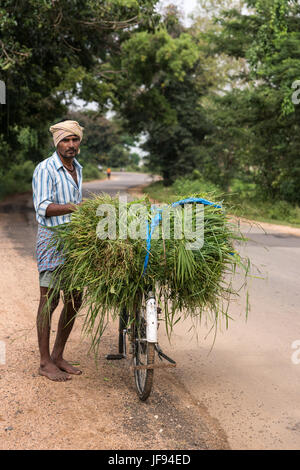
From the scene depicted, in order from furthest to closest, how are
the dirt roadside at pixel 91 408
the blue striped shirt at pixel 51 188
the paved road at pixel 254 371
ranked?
the blue striped shirt at pixel 51 188
the paved road at pixel 254 371
the dirt roadside at pixel 91 408

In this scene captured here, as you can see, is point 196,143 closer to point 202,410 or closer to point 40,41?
point 40,41

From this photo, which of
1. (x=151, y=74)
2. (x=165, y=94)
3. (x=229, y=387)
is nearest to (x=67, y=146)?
(x=229, y=387)

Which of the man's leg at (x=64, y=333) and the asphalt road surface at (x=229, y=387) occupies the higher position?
the man's leg at (x=64, y=333)

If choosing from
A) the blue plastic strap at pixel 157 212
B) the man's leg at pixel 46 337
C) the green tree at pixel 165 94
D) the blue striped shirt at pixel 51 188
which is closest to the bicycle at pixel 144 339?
the blue plastic strap at pixel 157 212

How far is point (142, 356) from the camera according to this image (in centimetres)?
392

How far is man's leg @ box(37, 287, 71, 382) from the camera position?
13.1ft

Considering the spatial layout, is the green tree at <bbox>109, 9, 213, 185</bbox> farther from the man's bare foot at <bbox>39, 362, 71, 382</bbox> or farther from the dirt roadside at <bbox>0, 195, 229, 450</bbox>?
the man's bare foot at <bbox>39, 362, 71, 382</bbox>

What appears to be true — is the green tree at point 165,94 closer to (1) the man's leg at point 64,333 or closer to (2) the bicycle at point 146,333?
(1) the man's leg at point 64,333

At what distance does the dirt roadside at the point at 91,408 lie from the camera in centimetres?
314

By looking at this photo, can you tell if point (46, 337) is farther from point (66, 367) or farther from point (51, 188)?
point (51, 188)

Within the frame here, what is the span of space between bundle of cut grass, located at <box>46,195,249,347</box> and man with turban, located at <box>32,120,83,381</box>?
203mm

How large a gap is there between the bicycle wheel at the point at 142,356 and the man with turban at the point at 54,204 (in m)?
0.50

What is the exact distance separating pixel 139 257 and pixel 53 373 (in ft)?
4.13

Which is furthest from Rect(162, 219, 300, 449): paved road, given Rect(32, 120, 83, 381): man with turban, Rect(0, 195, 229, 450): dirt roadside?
Rect(32, 120, 83, 381): man with turban
